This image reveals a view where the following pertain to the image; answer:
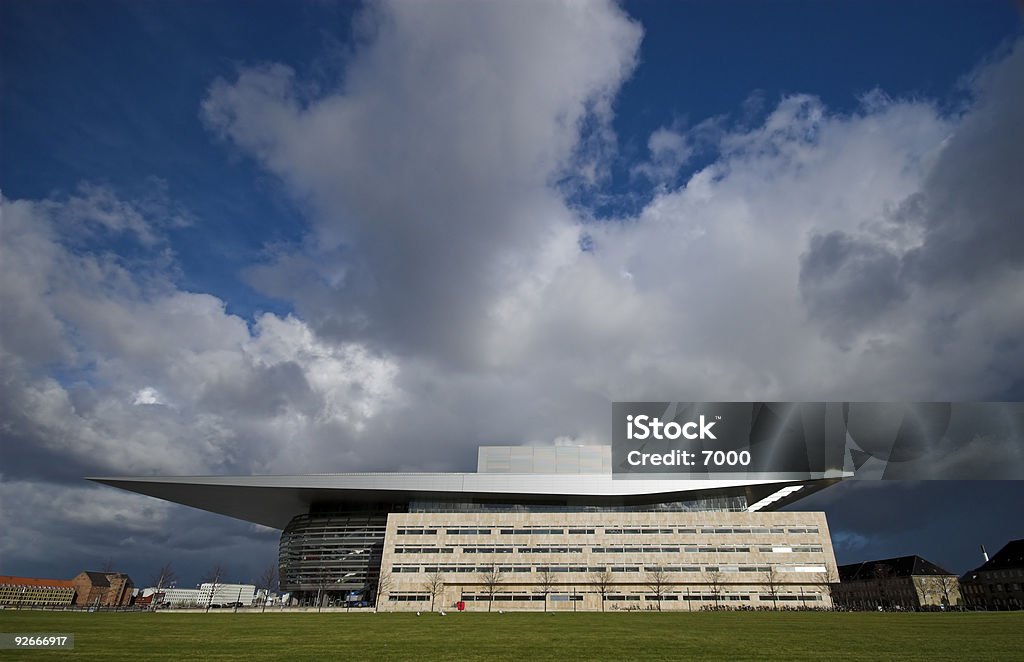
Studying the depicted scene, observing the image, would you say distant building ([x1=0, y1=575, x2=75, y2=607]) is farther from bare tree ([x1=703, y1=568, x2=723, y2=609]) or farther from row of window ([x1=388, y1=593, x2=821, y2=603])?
bare tree ([x1=703, y1=568, x2=723, y2=609])

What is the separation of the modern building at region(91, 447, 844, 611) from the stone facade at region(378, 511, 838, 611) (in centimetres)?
14

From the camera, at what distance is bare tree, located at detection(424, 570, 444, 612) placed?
6525cm

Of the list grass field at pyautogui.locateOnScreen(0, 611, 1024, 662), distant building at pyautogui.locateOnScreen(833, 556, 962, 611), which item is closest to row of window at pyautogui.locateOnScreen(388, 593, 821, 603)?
distant building at pyautogui.locateOnScreen(833, 556, 962, 611)

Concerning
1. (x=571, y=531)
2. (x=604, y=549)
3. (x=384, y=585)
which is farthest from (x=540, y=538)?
(x=384, y=585)

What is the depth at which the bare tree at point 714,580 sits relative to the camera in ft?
208

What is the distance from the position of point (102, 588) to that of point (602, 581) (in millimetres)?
115717

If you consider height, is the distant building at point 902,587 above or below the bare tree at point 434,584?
above

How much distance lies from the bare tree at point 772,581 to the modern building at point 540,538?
13cm

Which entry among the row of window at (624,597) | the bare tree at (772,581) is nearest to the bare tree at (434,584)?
the row of window at (624,597)

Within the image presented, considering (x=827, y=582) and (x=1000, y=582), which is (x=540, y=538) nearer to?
(x=827, y=582)

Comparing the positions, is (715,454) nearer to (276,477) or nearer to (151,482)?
(276,477)

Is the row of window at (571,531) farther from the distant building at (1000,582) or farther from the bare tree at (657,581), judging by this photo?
the distant building at (1000,582)

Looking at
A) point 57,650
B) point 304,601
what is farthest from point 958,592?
point 57,650

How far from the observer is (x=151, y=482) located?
71.0 meters
